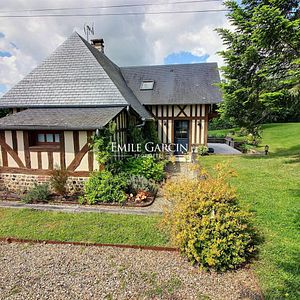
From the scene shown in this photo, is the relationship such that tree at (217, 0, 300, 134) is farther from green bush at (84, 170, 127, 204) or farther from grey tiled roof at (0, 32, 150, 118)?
green bush at (84, 170, 127, 204)

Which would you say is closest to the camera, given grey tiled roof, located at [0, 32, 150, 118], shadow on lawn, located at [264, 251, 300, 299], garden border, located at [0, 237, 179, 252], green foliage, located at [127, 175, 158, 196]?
shadow on lawn, located at [264, 251, 300, 299]

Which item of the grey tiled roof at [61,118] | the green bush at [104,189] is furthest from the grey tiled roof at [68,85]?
the green bush at [104,189]

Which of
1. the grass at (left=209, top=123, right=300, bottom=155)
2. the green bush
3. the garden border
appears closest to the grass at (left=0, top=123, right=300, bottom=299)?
the garden border

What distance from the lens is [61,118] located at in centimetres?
718

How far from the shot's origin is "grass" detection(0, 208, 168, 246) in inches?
170

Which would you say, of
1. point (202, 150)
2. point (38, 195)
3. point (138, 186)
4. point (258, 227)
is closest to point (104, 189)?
point (138, 186)

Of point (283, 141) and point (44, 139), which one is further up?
point (44, 139)

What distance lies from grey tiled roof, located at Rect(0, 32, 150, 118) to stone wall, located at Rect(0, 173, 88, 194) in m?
2.98

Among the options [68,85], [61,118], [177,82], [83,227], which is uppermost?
[177,82]

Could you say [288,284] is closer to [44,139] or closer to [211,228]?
[211,228]

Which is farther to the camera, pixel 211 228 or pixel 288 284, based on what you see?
pixel 211 228

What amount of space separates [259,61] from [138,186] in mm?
7701

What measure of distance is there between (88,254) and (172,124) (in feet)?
33.6

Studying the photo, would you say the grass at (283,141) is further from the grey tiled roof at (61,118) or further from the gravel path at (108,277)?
the gravel path at (108,277)
